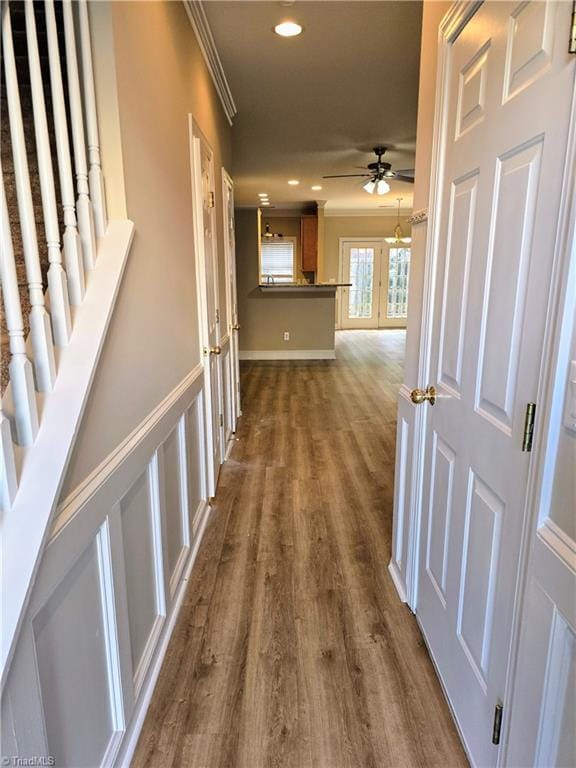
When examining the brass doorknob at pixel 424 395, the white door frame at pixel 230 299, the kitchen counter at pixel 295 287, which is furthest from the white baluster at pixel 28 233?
the kitchen counter at pixel 295 287

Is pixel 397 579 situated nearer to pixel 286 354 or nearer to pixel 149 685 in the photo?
pixel 149 685

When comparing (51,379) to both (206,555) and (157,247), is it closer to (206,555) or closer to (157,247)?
(157,247)

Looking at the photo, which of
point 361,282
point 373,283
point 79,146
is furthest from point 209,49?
point 373,283

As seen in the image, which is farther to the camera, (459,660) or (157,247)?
(157,247)

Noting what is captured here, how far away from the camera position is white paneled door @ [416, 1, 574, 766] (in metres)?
0.89

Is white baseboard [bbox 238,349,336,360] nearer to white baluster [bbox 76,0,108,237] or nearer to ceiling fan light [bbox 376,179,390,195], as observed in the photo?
ceiling fan light [bbox 376,179,390,195]

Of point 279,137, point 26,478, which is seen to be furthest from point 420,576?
point 279,137

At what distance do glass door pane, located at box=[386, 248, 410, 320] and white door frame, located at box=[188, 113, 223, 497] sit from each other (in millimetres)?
8311

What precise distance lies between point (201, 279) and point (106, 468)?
151 centimetres

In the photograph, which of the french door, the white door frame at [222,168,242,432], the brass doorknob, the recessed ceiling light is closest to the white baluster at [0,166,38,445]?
the brass doorknob

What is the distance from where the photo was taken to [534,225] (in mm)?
912

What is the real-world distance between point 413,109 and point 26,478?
3.94 m

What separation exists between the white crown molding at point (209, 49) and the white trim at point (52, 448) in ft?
5.26

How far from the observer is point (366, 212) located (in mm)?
9891
